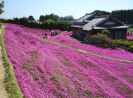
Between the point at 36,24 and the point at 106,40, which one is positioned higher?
the point at 36,24

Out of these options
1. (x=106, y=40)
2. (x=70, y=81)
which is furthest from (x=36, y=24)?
(x=70, y=81)

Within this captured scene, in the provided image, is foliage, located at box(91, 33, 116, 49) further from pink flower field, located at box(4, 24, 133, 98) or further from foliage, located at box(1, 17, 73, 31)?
foliage, located at box(1, 17, 73, 31)

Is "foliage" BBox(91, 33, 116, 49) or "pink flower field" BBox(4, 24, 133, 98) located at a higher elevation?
"foliage" BBox(91, 33, 116, 49)

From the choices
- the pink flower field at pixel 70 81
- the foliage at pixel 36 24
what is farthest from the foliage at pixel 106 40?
the foliage at pixel 36 24

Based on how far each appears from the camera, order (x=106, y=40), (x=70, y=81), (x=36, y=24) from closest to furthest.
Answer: (x=70, y=81)
(x=106, y=40)
(x=36, y=24)

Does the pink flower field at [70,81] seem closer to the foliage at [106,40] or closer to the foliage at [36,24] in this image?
the foliage at [106,40]

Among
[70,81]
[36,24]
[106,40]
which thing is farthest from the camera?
[36,24]

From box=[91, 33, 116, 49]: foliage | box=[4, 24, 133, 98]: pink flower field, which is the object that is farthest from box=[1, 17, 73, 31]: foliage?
box=[4, 24, 133, 98]: pink flower field

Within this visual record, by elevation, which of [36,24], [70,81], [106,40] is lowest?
[70,81]

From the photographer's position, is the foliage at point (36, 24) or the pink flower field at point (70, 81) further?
the foliage at point (36, 24)

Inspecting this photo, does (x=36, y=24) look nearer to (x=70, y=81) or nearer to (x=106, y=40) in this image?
(x=106, y=40)

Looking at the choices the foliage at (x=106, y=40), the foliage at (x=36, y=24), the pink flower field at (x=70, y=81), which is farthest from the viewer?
the foliage at (x=36, y=24)

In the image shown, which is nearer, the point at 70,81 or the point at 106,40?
the point at 70,81

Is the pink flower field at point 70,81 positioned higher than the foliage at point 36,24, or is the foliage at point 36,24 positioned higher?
the foliage at point 36,24
